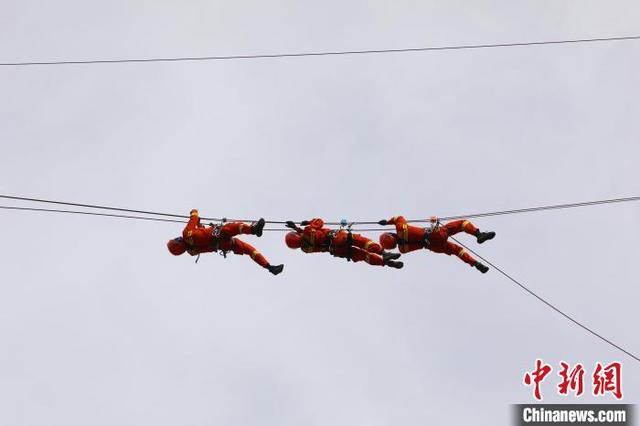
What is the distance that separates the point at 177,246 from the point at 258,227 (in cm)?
258

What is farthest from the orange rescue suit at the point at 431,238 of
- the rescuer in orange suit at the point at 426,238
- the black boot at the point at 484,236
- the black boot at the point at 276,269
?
the black boot at the point at 276,269

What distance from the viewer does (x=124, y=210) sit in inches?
765

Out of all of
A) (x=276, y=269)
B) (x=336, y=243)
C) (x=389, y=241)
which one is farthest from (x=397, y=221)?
(x=276, y=269)

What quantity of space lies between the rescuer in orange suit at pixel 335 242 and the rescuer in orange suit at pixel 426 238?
729 mm

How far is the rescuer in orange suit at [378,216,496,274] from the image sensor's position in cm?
2112

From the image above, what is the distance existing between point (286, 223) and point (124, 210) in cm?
358

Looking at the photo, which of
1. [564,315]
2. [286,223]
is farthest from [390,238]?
[564,315]

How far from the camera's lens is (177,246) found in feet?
72.5

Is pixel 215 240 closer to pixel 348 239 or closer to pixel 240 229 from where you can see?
pixel 240 229

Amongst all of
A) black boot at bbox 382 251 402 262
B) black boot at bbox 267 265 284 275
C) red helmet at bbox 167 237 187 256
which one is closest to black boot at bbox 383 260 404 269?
black boot at bbox 382 251 402 262

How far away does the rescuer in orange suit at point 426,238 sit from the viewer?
21125 millimetres

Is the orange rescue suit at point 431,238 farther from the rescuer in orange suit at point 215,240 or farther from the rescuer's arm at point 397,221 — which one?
the rescuer in orange suit at point 215,240

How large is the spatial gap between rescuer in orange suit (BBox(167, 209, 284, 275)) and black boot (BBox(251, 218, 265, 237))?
0.37 feet

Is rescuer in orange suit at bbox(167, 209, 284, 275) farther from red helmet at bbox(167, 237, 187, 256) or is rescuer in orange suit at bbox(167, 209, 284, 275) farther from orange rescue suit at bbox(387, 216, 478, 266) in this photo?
orange rescue suit at bbox(387, 216, 478, 266)
